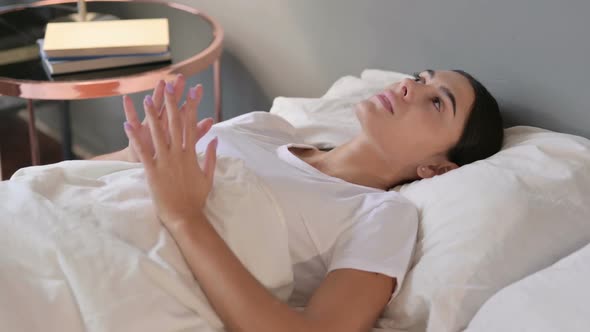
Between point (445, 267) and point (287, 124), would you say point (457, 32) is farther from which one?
point (445, 267)

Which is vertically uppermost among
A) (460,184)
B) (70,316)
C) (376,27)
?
(376,27)

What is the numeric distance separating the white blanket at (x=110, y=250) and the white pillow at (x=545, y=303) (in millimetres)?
337

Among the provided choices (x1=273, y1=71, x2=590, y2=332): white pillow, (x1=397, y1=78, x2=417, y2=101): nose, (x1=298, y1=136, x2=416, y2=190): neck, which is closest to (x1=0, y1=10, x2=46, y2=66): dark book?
(x1=298, y1=136, x2=416, y2=190): neck

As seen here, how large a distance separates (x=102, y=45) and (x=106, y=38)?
0.06 m

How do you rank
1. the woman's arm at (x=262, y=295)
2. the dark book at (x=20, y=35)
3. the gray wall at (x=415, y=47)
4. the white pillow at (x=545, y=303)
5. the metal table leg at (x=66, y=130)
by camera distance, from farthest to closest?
the metal table leg at (x=66, y=130) < the dark book at (x=20, y=35) < the gray wall at (x=415, y=47) < the woman's arm at (x=262, y=295) < the white pillow at (x=545, y=303)

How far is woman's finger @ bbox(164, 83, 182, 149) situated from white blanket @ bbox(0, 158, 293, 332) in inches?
3.9

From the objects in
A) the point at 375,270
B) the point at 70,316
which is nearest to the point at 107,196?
the point at 70,316

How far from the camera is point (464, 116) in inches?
48.9

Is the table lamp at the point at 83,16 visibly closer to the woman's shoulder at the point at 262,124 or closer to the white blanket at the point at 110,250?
the woman's shoulder at the point at 262,124

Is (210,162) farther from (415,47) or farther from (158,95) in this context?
(415,47)

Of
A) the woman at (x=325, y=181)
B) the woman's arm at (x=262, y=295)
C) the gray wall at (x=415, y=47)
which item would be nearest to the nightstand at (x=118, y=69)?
the gray wall at (x=415, y=47)

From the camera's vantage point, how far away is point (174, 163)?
1.04 meters

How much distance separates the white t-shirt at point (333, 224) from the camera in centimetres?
104

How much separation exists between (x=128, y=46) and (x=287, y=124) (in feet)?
1.51
